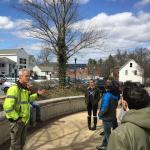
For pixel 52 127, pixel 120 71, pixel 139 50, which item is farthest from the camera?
pixel 139 50

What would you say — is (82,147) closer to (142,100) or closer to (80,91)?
(142,100)

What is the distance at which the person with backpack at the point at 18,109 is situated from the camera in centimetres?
716

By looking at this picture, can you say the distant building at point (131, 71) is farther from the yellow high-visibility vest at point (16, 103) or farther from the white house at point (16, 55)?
the yellow high-visibility vest at point (16, 103)

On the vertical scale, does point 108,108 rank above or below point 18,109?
below

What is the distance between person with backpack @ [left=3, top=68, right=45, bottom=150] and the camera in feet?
23.5

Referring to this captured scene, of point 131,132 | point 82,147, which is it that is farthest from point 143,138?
point 82,147

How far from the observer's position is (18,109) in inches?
287

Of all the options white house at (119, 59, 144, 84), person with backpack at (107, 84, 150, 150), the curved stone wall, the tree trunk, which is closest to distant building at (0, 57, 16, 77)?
white house at (119, 59, 144, 84)

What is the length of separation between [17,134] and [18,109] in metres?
0.44

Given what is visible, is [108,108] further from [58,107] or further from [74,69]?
[74,69]

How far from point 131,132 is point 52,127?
10.7 meters

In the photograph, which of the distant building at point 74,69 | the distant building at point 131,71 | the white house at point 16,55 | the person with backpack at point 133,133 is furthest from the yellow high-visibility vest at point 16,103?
the white house at point 16,55

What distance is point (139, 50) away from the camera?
405ft

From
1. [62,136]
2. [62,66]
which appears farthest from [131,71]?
[62,136]
